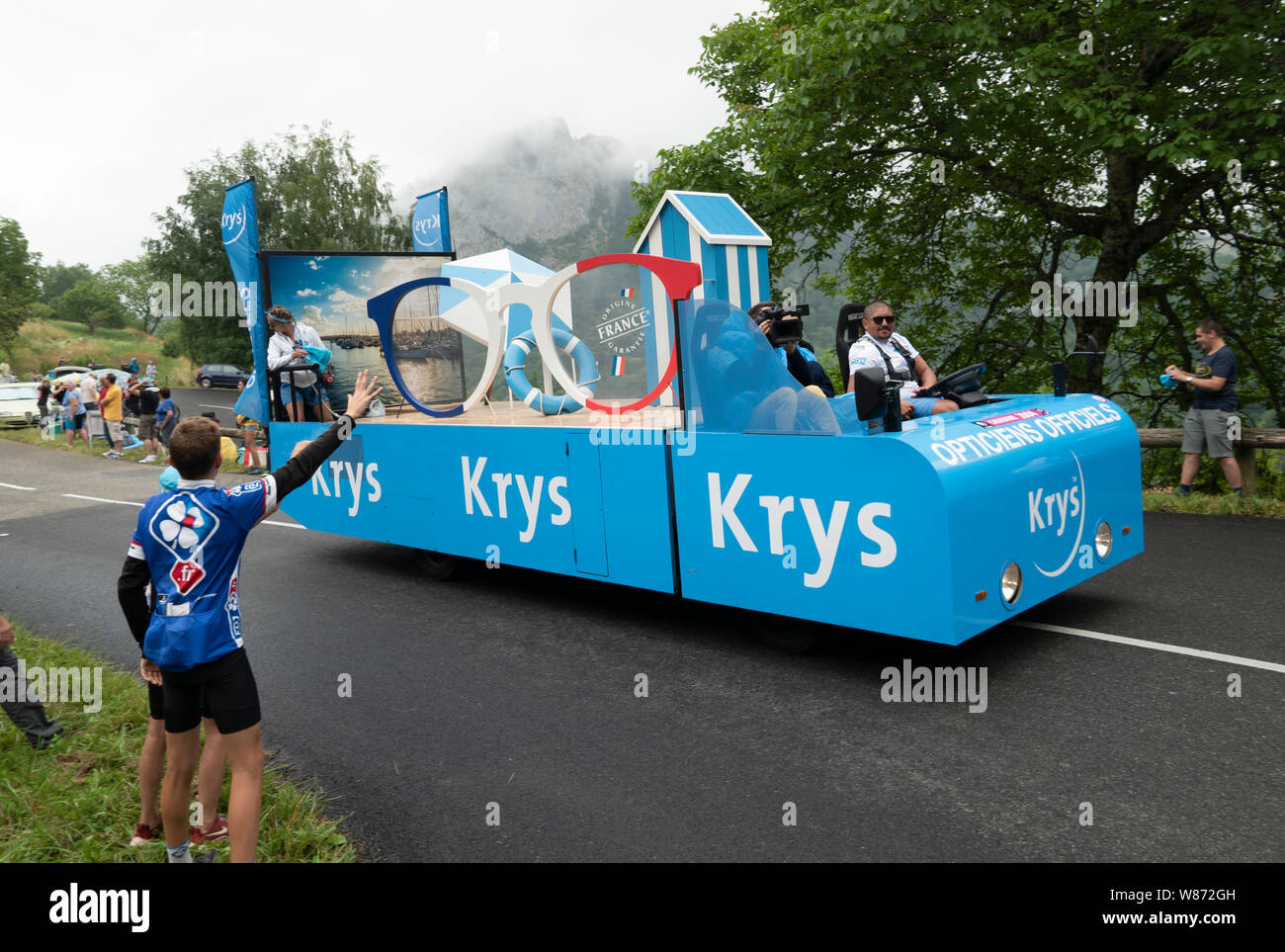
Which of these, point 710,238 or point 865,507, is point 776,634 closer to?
point 865,507

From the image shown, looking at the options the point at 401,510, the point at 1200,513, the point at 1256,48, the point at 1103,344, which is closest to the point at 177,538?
the point at 401,510

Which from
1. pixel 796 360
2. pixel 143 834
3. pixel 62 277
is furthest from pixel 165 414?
pixel 62 277

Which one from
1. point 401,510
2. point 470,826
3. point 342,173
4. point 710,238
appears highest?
point 342,173

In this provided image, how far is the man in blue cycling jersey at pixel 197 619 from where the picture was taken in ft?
10.0

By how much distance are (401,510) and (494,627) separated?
1.64 metres

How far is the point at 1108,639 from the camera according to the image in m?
5.15

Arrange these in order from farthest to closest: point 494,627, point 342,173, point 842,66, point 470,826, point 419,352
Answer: point 342,173, point 842,66, point 419,352, point 494,627, point 470,826

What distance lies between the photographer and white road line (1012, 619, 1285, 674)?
465 cm

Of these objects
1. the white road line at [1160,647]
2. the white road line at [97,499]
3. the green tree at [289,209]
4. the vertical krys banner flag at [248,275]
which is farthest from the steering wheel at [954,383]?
the green tree at [289,209]

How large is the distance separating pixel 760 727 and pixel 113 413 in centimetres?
1941

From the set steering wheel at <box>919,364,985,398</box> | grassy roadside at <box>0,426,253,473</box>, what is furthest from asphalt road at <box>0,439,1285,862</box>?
grassy roadside at <box>0,426,253,473</box>

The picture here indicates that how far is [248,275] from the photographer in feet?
29.1

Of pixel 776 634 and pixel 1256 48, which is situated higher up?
pixel 1256 48

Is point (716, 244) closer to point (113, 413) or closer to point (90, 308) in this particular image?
point (113, 413)
